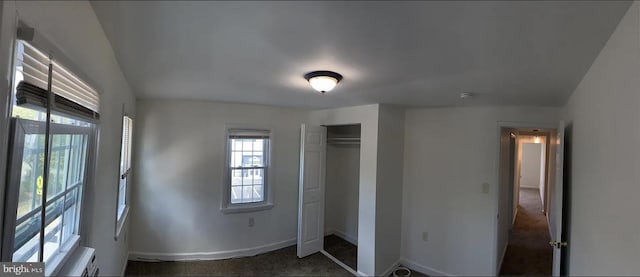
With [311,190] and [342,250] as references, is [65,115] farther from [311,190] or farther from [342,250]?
[342,250]

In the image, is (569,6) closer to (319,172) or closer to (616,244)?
(616,244)

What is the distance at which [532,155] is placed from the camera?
1105 centimetres

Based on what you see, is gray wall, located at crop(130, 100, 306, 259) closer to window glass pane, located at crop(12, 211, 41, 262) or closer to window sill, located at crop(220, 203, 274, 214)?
window sill, located at crop(220, 203, 274, 214)

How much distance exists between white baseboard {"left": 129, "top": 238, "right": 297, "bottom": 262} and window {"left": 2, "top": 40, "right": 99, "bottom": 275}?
2.73 metres

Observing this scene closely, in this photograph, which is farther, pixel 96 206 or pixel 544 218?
pixel 544 218

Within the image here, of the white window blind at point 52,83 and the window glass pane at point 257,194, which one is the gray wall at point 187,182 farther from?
the white window blind at point 52,83

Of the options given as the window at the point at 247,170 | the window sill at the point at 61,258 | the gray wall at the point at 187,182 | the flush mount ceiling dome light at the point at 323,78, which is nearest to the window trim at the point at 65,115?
the window sill at the point at 61,258

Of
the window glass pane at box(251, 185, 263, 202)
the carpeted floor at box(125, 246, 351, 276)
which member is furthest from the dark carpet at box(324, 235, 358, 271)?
the window glass pane at box(251, 185, 263, 202)

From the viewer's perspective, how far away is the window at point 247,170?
4098 millimetres

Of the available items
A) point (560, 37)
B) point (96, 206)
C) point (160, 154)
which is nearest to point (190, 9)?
point (96, 206)

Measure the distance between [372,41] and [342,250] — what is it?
381 cm

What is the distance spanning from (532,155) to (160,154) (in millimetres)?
13005

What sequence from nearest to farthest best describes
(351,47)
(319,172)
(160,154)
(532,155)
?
(351,47) < (160,154) < (319,172) < (532,155)

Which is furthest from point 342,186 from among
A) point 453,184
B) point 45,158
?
point 45,158
